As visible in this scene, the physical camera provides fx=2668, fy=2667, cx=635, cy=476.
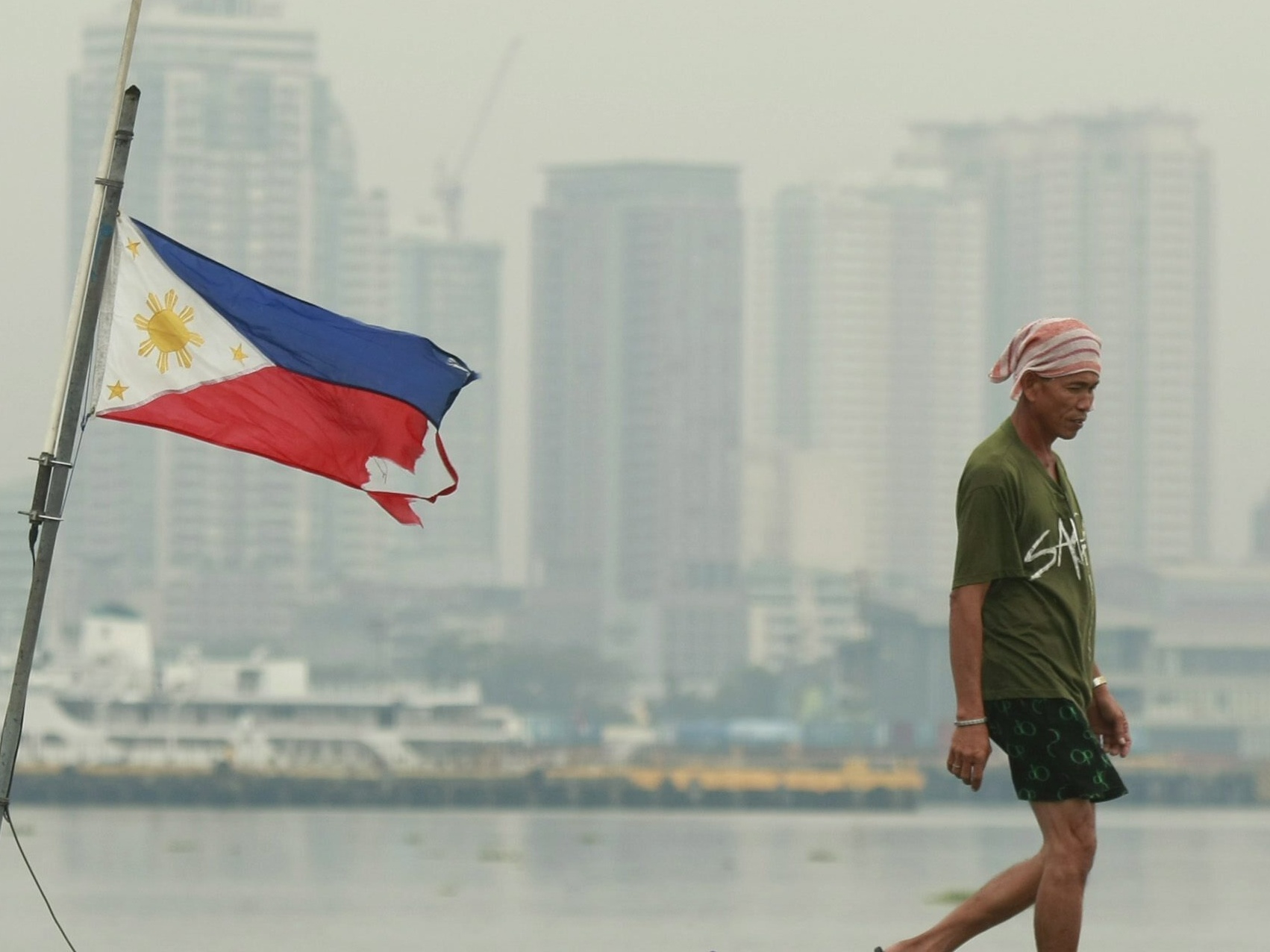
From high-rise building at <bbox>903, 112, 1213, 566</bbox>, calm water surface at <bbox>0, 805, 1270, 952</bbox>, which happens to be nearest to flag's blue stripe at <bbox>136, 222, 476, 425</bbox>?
calm water surface at <bbox>0, 805, 1270, 952</bbox>

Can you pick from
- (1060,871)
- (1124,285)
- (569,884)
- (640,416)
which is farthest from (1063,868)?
(1124,285)

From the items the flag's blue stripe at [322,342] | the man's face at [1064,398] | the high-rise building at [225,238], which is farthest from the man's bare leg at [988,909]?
the high-rise building at [225,238]

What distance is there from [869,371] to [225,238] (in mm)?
39738

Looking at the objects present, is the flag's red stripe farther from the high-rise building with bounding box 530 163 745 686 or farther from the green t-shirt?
the high-rise building with bounding box 530 163 745 686

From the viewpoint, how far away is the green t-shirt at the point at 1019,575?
492cm

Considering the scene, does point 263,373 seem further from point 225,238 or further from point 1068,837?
point 225,238

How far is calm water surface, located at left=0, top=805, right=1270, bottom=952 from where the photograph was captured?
16.4 meters

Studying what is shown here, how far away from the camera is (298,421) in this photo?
5574 millimetres

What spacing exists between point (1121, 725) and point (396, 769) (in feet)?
226

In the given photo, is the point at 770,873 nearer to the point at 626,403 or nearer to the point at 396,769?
the point at 396,769

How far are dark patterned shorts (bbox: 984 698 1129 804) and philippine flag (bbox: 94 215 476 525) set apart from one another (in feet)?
4.22

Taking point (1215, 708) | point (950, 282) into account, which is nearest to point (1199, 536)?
point (950, 282)

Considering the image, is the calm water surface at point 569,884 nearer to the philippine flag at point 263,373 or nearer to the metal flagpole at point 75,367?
the philippine flag at point 263,373

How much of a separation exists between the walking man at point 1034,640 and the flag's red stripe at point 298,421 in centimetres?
118
